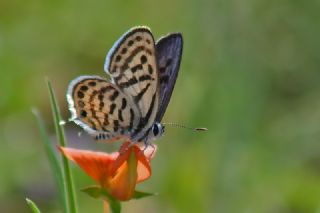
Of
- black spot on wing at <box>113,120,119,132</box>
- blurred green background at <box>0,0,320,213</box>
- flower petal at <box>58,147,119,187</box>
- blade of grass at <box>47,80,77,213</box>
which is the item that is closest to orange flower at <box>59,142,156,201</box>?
flower petal at <box>58,147,119,187</box>

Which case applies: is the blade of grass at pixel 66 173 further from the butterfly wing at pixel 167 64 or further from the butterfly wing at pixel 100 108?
the butterfly wing at pixel 167 64

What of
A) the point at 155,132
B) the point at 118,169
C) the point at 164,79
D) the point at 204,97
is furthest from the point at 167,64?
the point at 204,97

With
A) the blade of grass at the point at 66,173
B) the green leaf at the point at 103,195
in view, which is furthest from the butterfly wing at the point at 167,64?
the blade of grass at the point at 66,173

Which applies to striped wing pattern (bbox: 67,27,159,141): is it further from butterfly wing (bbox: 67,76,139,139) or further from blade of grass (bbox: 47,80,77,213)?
blade of grass (bbox: 47,80,77,213)

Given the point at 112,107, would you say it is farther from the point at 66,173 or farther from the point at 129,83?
the point at 66,173

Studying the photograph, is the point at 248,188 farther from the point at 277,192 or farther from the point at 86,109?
the point at 86,109

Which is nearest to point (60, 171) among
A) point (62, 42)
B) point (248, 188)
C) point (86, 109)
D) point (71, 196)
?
point (71, 196)
